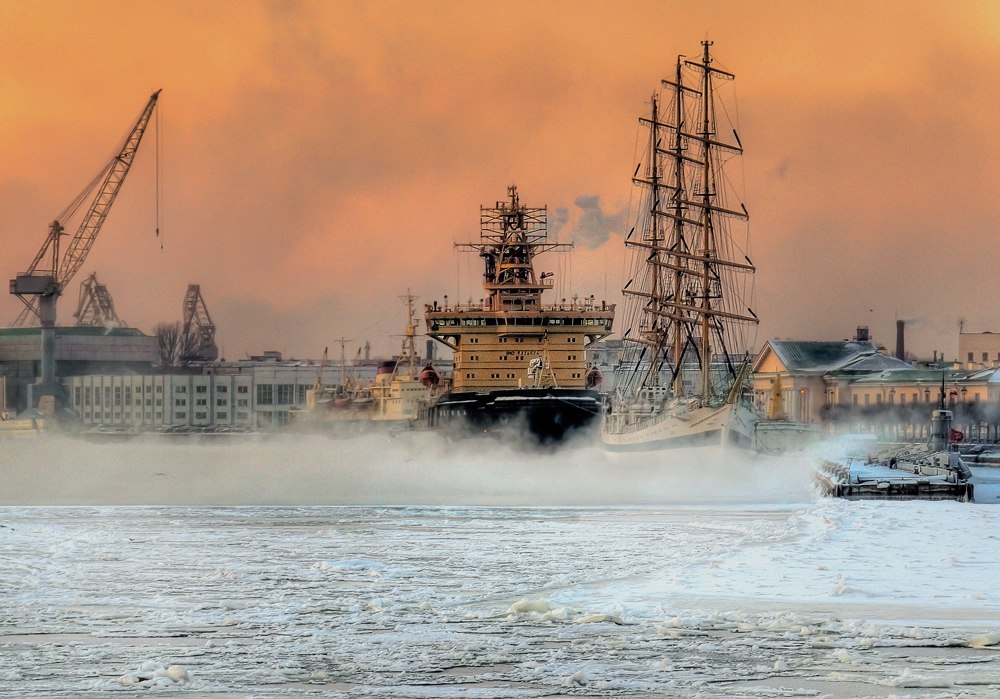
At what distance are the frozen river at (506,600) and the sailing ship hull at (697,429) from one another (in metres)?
26.6

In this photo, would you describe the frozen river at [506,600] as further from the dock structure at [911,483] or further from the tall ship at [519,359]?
the tall ship at [519,359]

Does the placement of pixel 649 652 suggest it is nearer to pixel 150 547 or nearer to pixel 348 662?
pixel 348 662

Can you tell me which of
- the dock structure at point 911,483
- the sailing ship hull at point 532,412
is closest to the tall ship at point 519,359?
the sailing ship hull at point 532,412

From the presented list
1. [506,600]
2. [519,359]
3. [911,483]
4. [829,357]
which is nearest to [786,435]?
[519,359]

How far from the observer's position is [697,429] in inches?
2874

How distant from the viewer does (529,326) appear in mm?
98688

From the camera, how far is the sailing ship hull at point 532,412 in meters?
92.2

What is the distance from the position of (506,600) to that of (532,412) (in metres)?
69.4

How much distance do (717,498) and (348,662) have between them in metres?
31.1

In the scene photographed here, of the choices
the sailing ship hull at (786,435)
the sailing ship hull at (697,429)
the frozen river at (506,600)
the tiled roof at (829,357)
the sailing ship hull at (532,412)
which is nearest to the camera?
the frozen river at (506,600)

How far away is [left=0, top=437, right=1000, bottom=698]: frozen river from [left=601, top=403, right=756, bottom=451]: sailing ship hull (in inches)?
1047

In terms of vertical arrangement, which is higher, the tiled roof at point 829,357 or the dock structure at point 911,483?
the tiled roof at point 829,357

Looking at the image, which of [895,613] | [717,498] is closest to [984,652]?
[895,613]

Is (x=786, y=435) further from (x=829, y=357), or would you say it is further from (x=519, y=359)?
(x=829, y=357)
